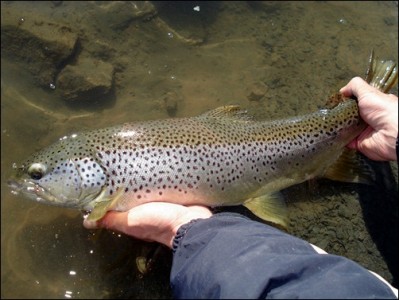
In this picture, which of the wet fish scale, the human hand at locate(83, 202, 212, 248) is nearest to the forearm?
the human hand at locate(83, 202, 212, 248)

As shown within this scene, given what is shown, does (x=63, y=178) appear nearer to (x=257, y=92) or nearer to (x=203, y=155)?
(x=203, y=155)

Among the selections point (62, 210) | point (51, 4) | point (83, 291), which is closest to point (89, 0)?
point (51, 4)

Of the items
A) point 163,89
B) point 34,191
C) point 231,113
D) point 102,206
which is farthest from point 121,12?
point 102,206

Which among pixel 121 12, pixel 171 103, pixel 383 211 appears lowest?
pixel 383 211

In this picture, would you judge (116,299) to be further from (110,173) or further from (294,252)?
(294,252)

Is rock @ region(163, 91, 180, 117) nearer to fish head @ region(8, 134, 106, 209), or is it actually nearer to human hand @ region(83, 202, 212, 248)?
fish head @ region(8, 134, 106, 209)

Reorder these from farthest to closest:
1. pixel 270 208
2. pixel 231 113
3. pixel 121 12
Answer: pixel 121 12 → pixel 231 113 → pixel 270 208
